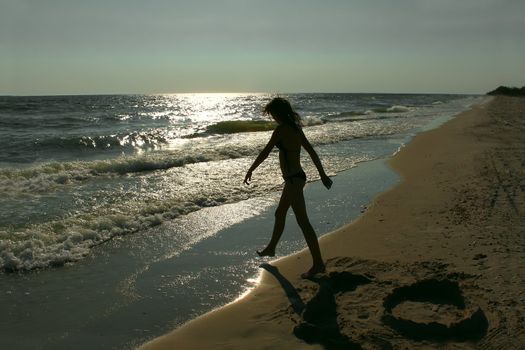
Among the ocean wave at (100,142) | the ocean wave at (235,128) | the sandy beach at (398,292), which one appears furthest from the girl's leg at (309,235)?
the ocean wave at (235,128)

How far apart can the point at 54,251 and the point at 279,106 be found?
10.9 feet

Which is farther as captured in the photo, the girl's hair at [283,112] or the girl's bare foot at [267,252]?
the girl's bare foot at [267,252]

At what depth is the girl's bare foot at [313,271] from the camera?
4.87 meters

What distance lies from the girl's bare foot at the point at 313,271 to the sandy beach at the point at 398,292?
10 cm

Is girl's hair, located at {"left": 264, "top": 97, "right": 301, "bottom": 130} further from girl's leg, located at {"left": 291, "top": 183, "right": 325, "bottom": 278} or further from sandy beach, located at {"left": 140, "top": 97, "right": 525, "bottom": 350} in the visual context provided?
sandy beach, located at {"left": 140, "top": 97, "right": 525, "bottom": 350}

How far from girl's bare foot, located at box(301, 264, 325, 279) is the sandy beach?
99 millimetres

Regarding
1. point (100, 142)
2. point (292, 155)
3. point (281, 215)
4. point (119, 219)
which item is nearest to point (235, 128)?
point (100, 142)

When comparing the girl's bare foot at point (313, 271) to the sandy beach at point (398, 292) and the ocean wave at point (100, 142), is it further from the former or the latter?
the ocean wave at point (100, 142)

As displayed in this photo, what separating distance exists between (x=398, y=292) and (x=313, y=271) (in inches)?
38.2

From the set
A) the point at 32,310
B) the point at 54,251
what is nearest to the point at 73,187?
the point at 54,251

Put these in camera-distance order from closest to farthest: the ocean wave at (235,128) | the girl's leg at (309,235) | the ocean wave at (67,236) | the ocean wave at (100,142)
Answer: the girl's leg at (309,235) → the ocean wave at (67,236) → the ocean wave at (100,142) → the ocean wave at (235,128)

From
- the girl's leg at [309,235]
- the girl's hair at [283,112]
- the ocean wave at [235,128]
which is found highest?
the girl's hair at [283,112]

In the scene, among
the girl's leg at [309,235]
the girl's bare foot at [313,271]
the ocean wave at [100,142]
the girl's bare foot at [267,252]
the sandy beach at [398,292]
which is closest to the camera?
the sandy beach at [398,292]

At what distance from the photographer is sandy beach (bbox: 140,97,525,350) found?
11.6 ft
